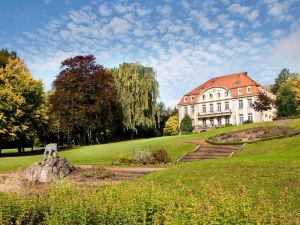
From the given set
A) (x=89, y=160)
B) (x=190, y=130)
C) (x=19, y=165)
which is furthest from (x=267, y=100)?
(x=19, y=165)

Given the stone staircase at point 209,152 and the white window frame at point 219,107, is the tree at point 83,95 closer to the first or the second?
the stone staircase at point 209,152

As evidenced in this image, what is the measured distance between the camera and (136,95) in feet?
172

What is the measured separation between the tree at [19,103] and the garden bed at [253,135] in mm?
19755

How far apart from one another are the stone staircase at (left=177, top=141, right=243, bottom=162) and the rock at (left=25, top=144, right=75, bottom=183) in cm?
887

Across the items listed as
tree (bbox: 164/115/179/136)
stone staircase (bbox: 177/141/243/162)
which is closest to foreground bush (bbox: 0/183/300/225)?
stone staircase (bbox: 177/141/243/162)

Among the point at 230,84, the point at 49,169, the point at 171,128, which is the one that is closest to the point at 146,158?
the point at 49,169

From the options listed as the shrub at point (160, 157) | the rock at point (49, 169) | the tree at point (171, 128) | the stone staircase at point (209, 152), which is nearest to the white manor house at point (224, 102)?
the tree at point (171, 128)

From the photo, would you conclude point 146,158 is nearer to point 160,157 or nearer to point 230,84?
point 160,157

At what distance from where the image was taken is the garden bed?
97.4 feet

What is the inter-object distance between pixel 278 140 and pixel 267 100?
59.9ft

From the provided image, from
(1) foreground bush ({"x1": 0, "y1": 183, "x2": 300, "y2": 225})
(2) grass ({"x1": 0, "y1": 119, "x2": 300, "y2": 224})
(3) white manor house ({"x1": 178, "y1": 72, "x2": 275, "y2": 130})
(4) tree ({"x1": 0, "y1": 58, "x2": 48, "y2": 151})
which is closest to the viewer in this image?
(1) foreground bush ({"x1": 0, "y1": 183, "x2": 300, "y2": 225})

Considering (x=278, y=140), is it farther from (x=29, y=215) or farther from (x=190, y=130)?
(x=190, y=130)

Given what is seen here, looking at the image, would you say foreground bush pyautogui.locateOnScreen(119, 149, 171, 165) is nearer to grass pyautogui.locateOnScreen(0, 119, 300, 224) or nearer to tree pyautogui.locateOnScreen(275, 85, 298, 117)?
grass pyautogui.locateOnScreen(0, 119, 300, 224)

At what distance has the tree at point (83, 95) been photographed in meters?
45.8
